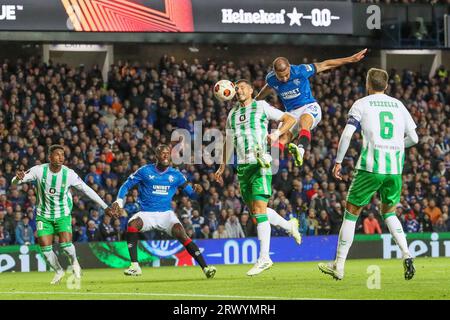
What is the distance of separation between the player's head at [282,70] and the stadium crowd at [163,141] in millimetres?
9769

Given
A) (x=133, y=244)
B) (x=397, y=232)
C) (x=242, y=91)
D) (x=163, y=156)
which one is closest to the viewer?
(x=397, y=232)

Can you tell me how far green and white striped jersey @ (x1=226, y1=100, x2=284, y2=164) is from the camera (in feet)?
51.4

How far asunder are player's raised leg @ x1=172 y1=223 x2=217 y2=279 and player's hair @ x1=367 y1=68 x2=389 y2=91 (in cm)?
428

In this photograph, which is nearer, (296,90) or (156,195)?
(296,90)

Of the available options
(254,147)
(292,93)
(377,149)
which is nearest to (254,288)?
(377,149)

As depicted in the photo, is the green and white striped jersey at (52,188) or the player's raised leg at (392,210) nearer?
the player's raised leg at (392,210)

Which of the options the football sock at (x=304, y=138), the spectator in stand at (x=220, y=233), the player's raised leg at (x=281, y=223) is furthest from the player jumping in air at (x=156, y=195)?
the spectator in stand at (x=220, y=233)

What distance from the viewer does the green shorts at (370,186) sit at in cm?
1332

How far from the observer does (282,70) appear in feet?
52.7

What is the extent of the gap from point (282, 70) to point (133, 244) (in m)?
3.78

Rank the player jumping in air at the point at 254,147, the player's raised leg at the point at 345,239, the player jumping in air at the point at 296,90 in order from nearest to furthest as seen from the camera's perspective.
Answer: the player's raised leg at the point at 345,239 → the player jumping in air at the point at 254,147 → the player jumping in air at the point at 296,90

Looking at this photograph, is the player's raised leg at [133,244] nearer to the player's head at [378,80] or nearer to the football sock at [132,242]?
the football sock at [132,242]

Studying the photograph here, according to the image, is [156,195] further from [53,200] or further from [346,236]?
[346,236]

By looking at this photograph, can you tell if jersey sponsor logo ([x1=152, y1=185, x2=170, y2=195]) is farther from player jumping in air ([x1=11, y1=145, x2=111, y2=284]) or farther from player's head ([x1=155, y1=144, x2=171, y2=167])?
player jumping in air ([x1=11, y1=145, x2=111, y2=284])
